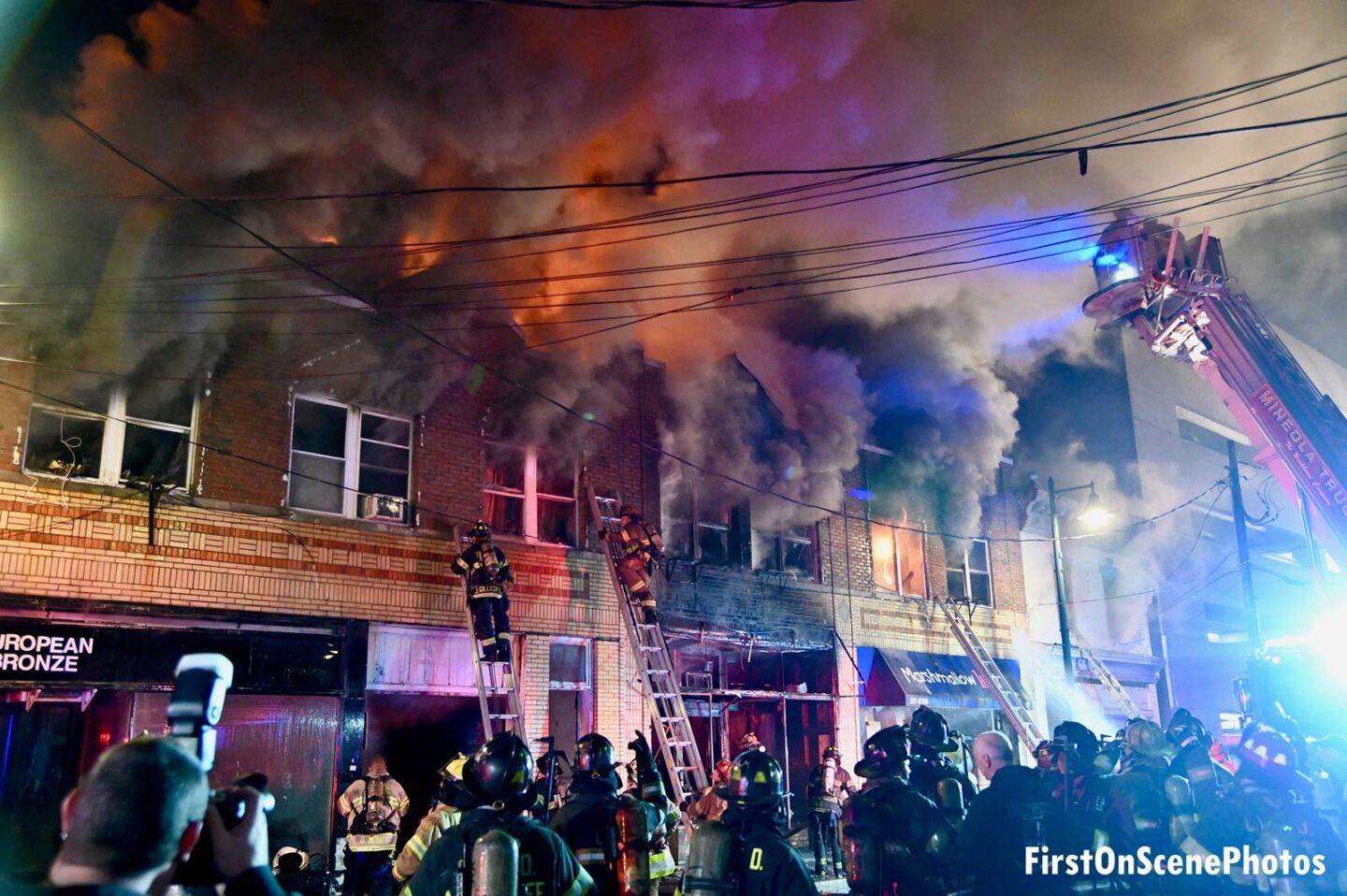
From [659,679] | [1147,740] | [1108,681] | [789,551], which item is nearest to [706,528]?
[789,551]

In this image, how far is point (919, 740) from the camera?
22.5 ft

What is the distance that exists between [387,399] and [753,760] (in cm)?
883

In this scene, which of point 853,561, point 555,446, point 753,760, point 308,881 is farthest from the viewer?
point 853,561

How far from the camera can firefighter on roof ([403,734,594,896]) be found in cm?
441

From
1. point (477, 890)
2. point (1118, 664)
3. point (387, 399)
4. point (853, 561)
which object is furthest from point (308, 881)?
point (1118, 664)

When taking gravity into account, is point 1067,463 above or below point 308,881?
above

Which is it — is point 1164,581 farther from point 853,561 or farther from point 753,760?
point 753,760

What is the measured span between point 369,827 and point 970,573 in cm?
1329

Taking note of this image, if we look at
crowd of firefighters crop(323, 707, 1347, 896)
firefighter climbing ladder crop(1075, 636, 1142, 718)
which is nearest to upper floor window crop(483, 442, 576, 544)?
crowd of firefighters crop(323, 707, 1347, 896)

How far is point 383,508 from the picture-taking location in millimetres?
12484

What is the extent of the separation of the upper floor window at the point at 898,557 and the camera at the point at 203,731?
16310 mm

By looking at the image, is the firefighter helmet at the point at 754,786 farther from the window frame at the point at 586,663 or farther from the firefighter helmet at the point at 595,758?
the window frame at the point at 586,663

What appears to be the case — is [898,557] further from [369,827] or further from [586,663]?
[369,827]

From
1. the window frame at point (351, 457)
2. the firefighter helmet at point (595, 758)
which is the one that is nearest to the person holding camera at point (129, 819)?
the firefighter helmet at point (595, 758)
